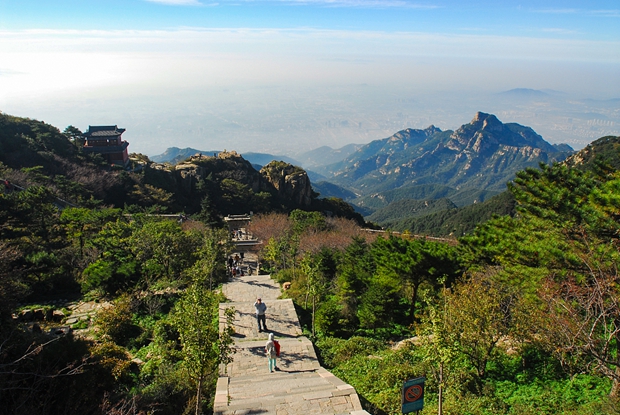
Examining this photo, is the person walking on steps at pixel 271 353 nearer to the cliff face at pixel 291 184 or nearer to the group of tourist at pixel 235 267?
the group of tourist at pixel 235 267

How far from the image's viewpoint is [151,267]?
1528 cm

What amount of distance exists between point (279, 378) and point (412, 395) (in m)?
3.87

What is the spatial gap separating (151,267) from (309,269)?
6.58 meters

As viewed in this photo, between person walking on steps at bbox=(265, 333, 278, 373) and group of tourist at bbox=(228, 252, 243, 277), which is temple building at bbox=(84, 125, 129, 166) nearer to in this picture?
group of tourist at bbox=(228, 252, 243, 277)

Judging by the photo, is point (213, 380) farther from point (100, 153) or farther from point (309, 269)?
point (100, 153)

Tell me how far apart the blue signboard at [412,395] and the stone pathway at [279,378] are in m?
1.16

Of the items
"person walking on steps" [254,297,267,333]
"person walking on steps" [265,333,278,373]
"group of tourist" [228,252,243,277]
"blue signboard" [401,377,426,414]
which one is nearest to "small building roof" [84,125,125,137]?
"group of tourist" [228,252,243,277]

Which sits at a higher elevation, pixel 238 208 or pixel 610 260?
pixel 610 260

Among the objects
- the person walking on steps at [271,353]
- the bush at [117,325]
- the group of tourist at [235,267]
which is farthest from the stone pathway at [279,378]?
the group of tourist at [235,267]

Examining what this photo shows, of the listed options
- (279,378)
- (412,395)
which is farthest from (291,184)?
(412,395)

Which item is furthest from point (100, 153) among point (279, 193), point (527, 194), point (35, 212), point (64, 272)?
point (527, 194)

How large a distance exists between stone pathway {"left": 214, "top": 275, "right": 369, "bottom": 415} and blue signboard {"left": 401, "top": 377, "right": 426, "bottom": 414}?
1.16 meters

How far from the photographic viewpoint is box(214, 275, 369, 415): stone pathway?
7.81 m

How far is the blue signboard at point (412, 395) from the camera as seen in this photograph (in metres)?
6.45
